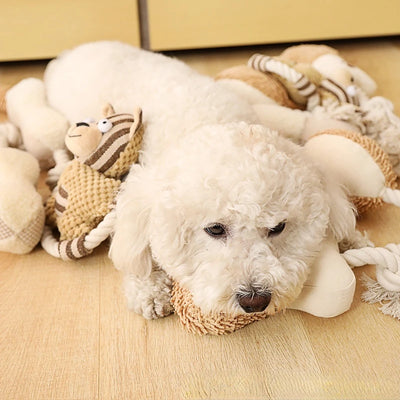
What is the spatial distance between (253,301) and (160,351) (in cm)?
26

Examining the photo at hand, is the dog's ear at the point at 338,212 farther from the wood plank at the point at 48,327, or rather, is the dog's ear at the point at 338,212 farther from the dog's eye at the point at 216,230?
the wood plank at the point at 48,327

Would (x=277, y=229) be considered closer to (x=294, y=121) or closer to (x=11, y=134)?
(x=294, y=121)

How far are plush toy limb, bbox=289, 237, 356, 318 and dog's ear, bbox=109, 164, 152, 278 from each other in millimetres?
336

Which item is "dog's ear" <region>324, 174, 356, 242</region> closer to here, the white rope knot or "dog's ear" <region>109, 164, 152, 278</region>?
the white rope knot

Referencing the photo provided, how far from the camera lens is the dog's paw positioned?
1.08 m

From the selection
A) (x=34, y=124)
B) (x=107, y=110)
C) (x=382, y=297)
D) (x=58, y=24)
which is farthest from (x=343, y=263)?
(x=58, y=24)

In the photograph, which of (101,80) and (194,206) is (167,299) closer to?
(194,206)

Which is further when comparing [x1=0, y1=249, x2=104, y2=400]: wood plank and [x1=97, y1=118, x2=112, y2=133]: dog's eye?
[x1=97, y1=118, x2=112, y2=133]: dog's eye

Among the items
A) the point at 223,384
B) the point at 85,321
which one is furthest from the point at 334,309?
the point at 85,321

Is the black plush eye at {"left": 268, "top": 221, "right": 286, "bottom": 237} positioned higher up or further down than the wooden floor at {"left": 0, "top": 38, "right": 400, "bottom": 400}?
higher up

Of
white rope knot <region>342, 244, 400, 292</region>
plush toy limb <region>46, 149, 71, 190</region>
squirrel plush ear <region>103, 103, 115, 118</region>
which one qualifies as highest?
squirrel plush ear <region>103, 103, 115, 118</region>

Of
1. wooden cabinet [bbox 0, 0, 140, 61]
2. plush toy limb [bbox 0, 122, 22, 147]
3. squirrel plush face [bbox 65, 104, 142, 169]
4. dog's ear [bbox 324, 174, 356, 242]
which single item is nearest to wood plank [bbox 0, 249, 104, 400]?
squirrel plush face [bbox 65, 104, 142, 169]

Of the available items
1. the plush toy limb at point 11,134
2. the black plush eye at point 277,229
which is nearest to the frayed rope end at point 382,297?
the black plush eye at point 277,229

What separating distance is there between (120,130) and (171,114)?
13 centimetres
